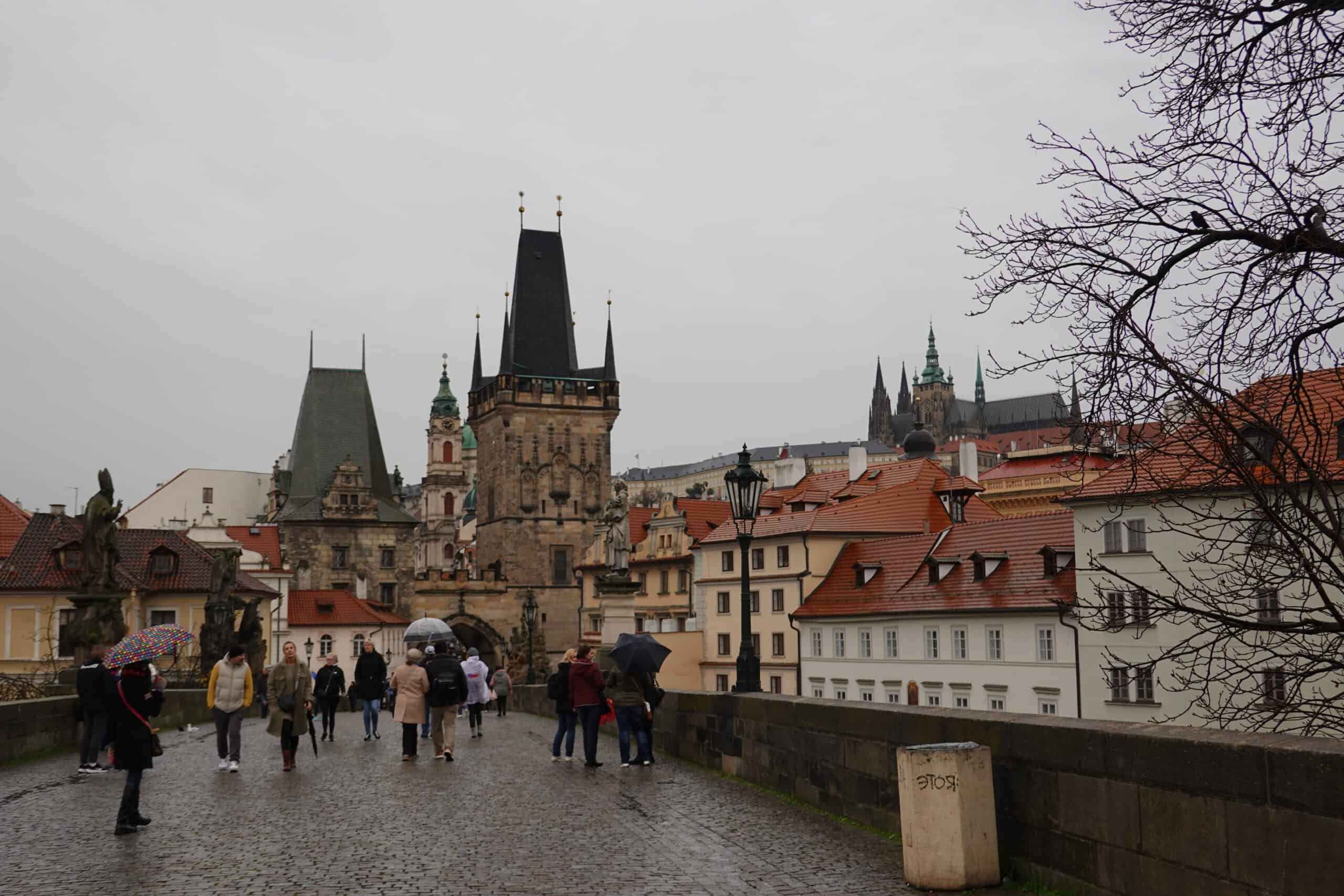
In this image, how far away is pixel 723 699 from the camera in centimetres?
1497

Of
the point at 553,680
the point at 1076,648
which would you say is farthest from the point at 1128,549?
the point at 553,680

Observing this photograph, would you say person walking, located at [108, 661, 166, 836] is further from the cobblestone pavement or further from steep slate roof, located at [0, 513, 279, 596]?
steep slate roof, located at [0, 513, 279, 596]

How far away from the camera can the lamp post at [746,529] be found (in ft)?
52.0

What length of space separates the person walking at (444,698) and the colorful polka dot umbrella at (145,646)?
292cm

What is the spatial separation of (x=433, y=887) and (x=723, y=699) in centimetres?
718

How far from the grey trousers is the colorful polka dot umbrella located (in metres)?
0.89

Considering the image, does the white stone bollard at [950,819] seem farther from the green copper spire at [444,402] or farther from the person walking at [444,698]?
the green copper spire at [444,402]

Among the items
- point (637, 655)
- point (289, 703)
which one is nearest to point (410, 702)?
point (289, 703)

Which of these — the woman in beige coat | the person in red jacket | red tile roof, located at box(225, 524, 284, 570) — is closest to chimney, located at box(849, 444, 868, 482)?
red tile roof, located at box(225, 524, 284, 570)

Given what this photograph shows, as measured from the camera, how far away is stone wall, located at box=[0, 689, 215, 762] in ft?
53.8

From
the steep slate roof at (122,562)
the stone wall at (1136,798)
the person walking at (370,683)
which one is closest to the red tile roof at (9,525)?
the steep slate roof at (122,562)

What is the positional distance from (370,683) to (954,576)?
2720cm

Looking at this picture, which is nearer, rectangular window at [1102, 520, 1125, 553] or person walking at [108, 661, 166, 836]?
person walking at [108, 661, 166, 836]

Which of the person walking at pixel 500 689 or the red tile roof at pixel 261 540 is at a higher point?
the red tile roof at pixel 261 540
